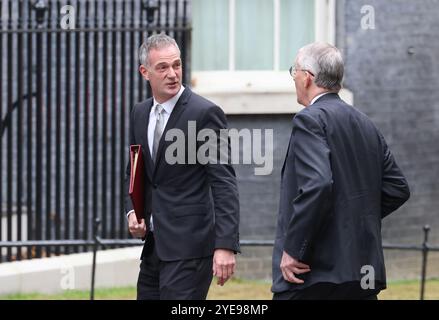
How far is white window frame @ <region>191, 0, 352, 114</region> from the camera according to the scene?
12.1 metres

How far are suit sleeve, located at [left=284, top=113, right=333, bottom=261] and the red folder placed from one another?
1245 mm

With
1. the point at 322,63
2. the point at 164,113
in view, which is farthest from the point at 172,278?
the point at 322,63

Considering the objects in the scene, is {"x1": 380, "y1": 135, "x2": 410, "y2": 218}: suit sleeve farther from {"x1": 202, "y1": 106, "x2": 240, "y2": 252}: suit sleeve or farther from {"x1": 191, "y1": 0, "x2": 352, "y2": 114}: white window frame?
{"x1": 191, "y1": 0, "x2": 352, "y2": 114}: white window frame

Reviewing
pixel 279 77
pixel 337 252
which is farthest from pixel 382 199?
pixel 279 77

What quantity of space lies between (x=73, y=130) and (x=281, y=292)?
20.7 ft

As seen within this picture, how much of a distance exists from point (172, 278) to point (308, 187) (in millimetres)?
1230

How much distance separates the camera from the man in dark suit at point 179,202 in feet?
22.6

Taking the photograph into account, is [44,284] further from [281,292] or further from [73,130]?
[281,292]

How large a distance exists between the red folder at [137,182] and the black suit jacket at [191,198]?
0.29 feet

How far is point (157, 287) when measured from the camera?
7.11 m

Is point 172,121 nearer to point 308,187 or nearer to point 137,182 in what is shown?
point 137,182

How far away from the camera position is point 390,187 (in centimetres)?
651
